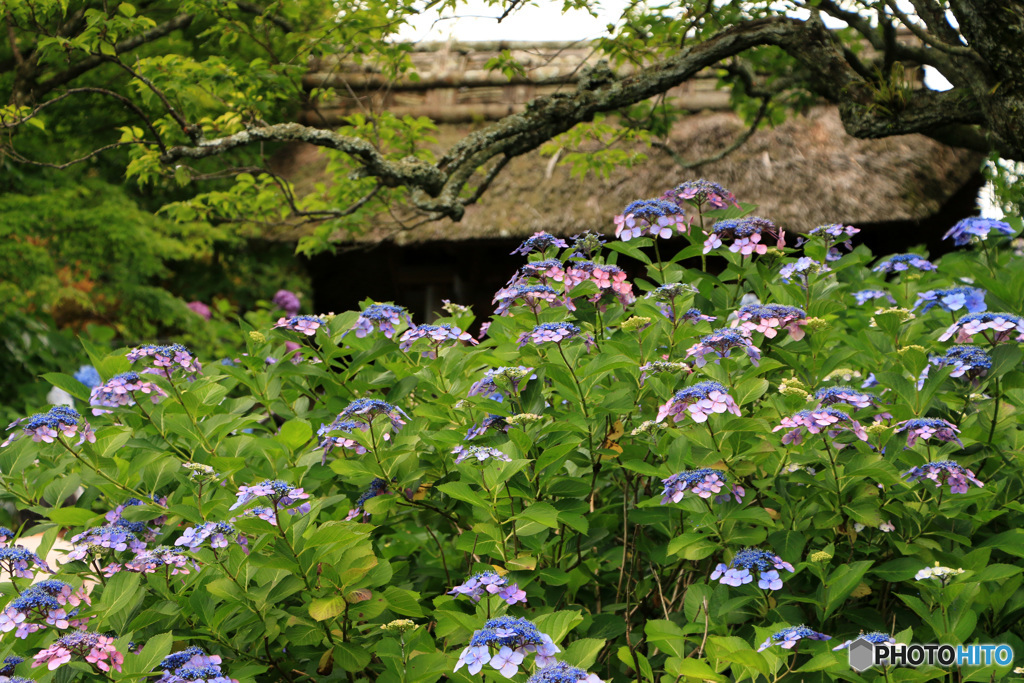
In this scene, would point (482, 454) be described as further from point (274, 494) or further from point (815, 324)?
point (815, 324)

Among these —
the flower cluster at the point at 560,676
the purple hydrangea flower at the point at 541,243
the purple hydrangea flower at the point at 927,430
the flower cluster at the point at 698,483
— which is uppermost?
the purple hydrangea flower at the point at 541,243

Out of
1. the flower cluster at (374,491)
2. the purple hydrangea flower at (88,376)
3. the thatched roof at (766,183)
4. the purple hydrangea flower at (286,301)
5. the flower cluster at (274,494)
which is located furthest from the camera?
the purple hydrangea flower at (286,301)

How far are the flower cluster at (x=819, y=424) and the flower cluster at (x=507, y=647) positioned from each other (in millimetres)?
675

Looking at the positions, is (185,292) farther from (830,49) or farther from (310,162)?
(830,49)

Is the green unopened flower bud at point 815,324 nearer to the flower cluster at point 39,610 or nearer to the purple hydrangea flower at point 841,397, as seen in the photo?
the purple hydrangea flower at point 841,397

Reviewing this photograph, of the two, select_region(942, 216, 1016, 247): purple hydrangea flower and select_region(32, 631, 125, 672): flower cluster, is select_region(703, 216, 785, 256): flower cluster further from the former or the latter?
select_region(32, 631, 125, 672): flower cluster

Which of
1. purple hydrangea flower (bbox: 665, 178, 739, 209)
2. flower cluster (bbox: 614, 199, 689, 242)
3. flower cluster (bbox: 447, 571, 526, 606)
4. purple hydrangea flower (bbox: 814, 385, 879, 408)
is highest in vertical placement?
purple hydrangea flower (bbox: 665, 178, 739, 209)

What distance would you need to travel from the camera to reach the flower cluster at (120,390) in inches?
79.9

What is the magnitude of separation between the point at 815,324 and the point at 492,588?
109cm

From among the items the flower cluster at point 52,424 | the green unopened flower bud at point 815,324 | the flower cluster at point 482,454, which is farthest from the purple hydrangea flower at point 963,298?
the flower cluster at point 52,424

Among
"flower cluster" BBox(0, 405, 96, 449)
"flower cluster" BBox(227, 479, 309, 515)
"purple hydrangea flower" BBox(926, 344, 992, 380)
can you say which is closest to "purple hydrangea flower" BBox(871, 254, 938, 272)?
"purple hydrangea flower" BBox(926, 344, 992, 380)

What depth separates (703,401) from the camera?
1681 millimetres

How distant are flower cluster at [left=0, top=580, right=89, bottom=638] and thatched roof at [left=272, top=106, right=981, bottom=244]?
19.8 feet

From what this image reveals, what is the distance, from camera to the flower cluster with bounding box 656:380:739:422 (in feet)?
5.45
